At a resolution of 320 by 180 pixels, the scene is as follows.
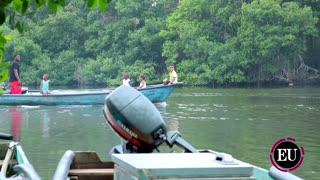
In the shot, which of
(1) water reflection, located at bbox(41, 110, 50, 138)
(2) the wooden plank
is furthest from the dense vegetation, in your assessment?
(2) the wooden plank

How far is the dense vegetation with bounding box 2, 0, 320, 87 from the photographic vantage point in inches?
1681

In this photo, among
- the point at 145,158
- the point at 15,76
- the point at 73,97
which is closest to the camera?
the point at 145,158

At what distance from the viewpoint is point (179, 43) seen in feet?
152

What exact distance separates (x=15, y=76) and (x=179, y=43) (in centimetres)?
2601

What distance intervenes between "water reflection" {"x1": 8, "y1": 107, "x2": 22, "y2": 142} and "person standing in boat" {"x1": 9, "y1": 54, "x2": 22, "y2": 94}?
27.8 inches

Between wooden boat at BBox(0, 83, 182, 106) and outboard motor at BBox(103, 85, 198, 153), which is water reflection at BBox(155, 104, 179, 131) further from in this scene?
outboard motor at BBox(103, 85, 198, 153)

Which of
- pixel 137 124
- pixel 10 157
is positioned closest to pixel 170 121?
pixel 10 157

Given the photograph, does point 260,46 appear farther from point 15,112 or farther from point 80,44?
point 15,112

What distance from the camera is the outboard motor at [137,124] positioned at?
13.9 feet

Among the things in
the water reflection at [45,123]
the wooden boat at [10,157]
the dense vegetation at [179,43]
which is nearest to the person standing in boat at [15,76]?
the water reflection at [45,123]

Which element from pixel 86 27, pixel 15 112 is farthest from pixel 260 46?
pixel 15 112

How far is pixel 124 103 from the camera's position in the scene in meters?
4.49

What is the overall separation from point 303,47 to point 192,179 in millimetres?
41623

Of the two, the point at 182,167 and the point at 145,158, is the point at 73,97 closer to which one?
the point at 145,158
